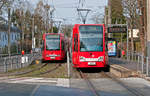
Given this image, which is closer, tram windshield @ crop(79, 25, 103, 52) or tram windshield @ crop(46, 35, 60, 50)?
tram windshield @ crop(79, 25, 103, 52)

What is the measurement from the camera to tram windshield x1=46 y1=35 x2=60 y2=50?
30.5 metres

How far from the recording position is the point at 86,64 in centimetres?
1920

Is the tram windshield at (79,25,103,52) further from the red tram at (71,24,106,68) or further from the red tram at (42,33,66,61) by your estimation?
the red tram at (42,33,66,61)

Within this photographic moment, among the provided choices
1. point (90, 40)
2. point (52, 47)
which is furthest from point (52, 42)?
point (90, 40)

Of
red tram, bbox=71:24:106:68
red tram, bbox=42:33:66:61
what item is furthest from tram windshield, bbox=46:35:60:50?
red tram, bbox=71:24:106:68

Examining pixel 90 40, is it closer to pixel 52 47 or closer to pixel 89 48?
pixel 89 48

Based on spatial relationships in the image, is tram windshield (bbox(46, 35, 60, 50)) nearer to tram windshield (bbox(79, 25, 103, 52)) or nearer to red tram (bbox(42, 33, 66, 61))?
red tram (bbox(42, 33, 66, 61))

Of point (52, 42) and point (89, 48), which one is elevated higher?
point (52, 42)

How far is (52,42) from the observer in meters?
30.6

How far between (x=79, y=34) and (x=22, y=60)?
6.41 metres

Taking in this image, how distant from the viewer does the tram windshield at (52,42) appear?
30.5 m

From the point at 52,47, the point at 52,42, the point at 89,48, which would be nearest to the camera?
the point at 89,48

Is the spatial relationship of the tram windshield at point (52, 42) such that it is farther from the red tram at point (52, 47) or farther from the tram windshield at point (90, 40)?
the tram windshield at point (90, 40)

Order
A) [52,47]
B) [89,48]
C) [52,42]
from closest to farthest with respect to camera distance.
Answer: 1. [89,48]
2. [52,42]
3. [52,47]
